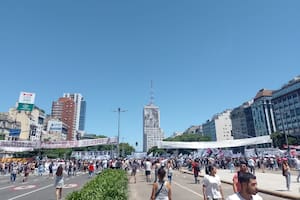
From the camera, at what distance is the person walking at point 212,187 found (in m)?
6.38

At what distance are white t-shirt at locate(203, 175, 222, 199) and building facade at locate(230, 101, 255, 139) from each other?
135 m

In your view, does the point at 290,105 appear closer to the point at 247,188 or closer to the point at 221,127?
the point at 221,127

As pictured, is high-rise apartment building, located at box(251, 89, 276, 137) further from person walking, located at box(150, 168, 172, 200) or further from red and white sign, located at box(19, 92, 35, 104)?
person walking, located at box(150, 168, 172, 200)

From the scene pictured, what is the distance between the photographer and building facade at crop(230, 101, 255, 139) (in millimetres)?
135750

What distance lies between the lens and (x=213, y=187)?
6.41 meters

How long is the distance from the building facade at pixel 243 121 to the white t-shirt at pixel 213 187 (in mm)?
134722

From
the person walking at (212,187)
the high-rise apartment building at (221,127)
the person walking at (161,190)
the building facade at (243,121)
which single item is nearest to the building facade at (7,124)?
the person walking at (212,187)

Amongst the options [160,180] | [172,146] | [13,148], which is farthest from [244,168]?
[13,148]

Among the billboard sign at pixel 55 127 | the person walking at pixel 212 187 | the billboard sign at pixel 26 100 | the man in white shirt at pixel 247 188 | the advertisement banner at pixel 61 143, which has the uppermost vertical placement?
the billboard sign at pixel 55 127

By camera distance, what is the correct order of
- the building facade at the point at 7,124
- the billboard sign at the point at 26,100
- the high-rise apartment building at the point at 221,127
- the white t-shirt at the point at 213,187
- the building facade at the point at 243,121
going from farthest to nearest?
the high-rise apartment building at the point at 221,127 < the building facade at the point at 243,121 < the building facade at the point at 7,124 < the billboard sign at the point at 26,100 < the white t-shirt at the point at 213,187

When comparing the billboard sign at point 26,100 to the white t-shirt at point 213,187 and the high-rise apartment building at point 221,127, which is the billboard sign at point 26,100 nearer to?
the white t-shirt at point 213,187

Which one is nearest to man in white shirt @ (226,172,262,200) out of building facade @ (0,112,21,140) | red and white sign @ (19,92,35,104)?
red and white sign @ (19,92,35,104)

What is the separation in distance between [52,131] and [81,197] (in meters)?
152

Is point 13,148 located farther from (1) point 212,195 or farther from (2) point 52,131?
(2) point 52,131
